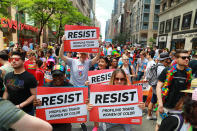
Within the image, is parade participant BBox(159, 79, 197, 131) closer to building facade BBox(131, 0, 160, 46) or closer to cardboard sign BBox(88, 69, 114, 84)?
cardboard sign BBox(88, 69, 114, 84)

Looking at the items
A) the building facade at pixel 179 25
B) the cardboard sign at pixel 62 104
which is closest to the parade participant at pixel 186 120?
the cardboard sign at pixel 62 104

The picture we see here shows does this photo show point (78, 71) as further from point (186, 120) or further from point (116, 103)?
point (186, 120)

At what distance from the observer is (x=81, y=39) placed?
3.94 meters

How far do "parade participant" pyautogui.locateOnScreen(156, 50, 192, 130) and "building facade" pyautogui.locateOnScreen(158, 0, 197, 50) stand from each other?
1988 centimetres

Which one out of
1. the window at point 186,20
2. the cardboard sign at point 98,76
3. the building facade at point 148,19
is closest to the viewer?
the cardboard sign at point 98,76

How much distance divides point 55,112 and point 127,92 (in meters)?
1.25

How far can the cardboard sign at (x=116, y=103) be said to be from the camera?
2271 millimetres

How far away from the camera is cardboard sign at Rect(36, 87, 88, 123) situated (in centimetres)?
228

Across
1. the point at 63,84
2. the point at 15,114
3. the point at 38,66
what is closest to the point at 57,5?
the point at 38,66

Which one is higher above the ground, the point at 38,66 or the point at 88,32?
the point at 88,32

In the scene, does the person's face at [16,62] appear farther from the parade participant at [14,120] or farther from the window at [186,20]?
the window at [186,20]

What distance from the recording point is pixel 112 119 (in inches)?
90.4

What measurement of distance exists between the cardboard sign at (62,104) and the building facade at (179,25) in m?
21.3

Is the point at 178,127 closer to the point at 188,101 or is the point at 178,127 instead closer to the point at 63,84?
the point at 188,101
